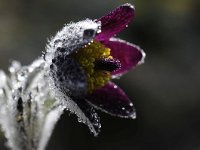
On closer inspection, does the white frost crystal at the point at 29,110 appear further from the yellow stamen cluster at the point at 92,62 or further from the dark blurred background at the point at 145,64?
the dark blurred background at the point at 145,64

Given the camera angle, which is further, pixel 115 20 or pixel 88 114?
pixel 115 20

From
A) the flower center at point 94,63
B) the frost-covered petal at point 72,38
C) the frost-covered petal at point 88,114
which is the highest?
the frost-covered petal at point 72,38

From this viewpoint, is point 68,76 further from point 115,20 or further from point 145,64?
point 145,64

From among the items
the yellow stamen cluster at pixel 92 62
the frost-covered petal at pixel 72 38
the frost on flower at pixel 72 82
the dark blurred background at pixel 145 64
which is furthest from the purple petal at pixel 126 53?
the dark blurred background at pixel 145 64

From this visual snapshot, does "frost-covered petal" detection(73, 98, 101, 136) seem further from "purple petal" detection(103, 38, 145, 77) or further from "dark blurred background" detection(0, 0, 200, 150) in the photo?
"dark blurred background" detection(0, 0, 200, 150)

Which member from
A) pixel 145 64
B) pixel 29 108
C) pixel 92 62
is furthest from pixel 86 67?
pixel 145 64

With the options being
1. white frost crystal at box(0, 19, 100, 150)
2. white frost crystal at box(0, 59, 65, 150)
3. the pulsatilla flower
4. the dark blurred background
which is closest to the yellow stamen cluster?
the pulsatilla flower

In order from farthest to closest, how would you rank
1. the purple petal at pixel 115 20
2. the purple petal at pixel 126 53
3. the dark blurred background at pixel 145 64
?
1. the dark blurred background at pixel 145 64
2. the purple petal at pixel 126 53
3. the purple petal at pixel 115 20
